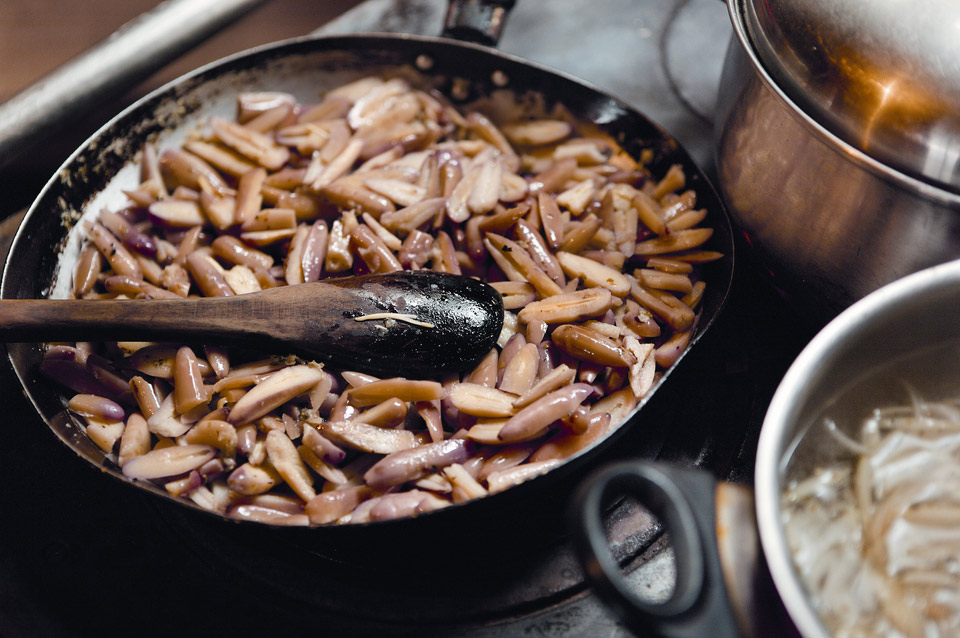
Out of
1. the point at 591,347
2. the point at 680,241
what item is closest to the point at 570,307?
the point at 591,347

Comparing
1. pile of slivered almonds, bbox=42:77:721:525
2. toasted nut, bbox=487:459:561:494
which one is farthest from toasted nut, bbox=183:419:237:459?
toasted nut, bbox=487:459:561:494

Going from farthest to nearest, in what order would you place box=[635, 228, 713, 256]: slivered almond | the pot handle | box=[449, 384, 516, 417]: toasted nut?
box=[635, 228, 713, 256]: slivered almond
box=[449, 384, 516, 417]: toasted nut
the pot handle

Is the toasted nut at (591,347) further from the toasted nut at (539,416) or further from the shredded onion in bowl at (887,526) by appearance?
the shredded onion in bowl at (887,526)

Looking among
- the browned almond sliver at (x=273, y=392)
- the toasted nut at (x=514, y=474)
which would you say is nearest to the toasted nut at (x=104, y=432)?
the browned almond sliver at (x=273, y=392)

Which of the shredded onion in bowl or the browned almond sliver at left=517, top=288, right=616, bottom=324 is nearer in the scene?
the shredded onion in bowl

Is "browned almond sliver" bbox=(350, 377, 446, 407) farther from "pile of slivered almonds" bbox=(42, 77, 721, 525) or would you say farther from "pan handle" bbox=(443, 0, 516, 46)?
"pan handle" bbox=(443, 0, 516, 46)

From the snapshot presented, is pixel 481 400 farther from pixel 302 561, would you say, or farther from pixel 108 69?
pixel 108 69
